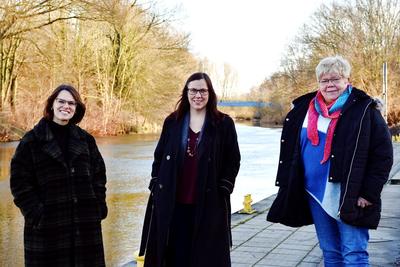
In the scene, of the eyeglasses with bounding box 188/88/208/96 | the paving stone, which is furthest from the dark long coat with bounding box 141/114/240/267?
the paving stone

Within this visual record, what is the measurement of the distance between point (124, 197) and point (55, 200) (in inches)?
278

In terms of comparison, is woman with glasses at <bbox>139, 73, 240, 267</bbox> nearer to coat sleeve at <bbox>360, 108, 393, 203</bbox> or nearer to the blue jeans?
the blue jeans

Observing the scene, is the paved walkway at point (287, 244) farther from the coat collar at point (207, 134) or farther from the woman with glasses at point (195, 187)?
the coat collar at point (207, 134)

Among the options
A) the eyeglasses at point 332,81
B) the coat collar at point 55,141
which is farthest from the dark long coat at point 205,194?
the eyeglasses at point 332,81

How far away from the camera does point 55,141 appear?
362cm

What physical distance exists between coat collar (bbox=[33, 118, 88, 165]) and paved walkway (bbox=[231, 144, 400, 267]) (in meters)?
1.88

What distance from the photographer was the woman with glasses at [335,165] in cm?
330

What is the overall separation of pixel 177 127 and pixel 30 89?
2692 centimetres

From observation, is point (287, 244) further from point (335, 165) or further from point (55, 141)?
point (55, 141)

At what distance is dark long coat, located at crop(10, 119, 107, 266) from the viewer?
3.52 meters

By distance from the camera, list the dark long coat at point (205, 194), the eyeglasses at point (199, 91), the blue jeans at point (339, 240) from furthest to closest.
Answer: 1. the eyeglasses at point (199, 91)
2. the dark long coat at point (205, 194)
3. the blue jeans at point (339, 240)

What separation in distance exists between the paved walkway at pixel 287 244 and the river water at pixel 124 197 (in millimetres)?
1436

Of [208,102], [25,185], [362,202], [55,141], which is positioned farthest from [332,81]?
[25,185]

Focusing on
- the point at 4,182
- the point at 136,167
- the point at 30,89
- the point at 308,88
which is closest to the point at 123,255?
the point at 4,182
